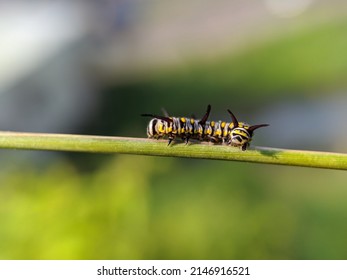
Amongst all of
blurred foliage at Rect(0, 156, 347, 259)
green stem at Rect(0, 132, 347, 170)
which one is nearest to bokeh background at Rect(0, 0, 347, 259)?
blurred foliage at Rect(0, 156, 347, 259)

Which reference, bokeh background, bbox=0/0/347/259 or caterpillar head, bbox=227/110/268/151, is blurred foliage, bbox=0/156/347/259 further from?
caterpillar head, bbox=227/110/268/151

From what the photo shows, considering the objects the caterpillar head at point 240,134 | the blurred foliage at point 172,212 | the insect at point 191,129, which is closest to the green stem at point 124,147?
the caterpillar head at point 240,134

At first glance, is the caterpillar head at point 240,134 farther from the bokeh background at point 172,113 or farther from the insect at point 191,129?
the bokeh background at point 172,113

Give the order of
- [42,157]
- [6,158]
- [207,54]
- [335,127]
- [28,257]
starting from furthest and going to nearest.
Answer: [207,54], [335,127], [42,157], [6,158], [28,257]

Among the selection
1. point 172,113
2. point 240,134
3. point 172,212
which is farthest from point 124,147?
point 172,113

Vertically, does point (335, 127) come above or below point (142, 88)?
below

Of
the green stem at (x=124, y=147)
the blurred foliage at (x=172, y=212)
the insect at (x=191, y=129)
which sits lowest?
the green stem at (x=124, y=147)
